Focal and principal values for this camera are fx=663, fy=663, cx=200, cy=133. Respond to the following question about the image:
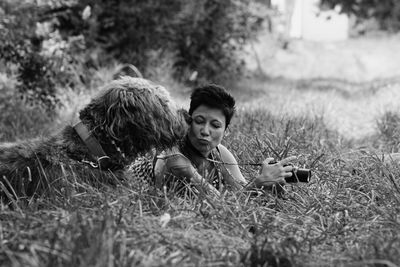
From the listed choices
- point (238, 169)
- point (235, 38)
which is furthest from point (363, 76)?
point (238, 169)

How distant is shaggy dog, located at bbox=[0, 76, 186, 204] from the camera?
388 cm

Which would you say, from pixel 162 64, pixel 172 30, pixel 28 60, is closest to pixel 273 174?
pixel 28 60

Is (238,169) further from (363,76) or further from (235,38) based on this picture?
(363,76)

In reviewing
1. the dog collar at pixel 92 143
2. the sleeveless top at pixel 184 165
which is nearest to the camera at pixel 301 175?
the sleeveless top at pixel 184 165

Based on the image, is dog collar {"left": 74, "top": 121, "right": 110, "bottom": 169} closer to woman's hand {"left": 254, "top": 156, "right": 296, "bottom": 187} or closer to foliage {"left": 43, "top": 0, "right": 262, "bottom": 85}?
woman's hand {"left": 254, "top": 156, "right": 296, "bottom": 187}

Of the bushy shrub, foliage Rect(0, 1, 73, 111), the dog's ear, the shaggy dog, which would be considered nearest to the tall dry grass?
the shaggy dog

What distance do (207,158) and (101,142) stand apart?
81 centimetres

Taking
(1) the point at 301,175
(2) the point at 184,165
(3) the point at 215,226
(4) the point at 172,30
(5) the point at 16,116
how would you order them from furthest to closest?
(4) the point at 172,30 → (5) the point at 16,116 → (2) the point at 184,165 → (1) the point at 301,175 → (3) the point at 215,226

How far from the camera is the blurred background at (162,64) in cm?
769

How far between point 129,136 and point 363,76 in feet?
46.2

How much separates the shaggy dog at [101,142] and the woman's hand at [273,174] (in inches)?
22.8

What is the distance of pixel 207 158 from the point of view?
4.54 m

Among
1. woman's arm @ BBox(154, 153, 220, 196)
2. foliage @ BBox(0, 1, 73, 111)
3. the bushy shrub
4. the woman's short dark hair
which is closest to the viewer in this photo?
woman's arm @ BBox(154, 153, 220, 196)

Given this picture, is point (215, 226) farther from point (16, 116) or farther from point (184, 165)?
point (16, 116)
